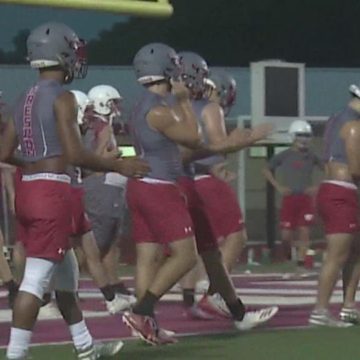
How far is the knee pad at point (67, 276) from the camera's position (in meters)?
9.90

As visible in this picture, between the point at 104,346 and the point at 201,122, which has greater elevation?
the point at 201,122

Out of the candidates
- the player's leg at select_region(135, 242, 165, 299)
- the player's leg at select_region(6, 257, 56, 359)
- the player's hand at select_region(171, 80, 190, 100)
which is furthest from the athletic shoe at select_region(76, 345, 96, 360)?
the player's hand at select_region(171, 80, 190, 100)

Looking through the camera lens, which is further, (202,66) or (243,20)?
(243,20)

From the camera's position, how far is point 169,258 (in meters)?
11.0

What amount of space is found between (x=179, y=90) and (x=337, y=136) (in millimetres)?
1532

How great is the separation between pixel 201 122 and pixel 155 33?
44304mm

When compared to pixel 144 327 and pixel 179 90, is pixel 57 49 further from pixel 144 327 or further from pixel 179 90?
pixel 144 327

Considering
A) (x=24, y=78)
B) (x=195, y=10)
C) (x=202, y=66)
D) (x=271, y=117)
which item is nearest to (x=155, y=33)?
(x=195, y=10)

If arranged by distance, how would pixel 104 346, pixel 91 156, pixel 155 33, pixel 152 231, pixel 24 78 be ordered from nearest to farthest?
pixel 91 156 → pixel 104 346 → pixel 152 231 → pixel 24 78 → pixel 155 33

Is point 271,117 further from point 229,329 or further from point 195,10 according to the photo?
point 195,10

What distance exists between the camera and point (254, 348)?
10.9 metres

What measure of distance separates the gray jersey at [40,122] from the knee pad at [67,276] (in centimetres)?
65

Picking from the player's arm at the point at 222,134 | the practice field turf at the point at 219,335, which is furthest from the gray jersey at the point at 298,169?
the player's arm at the point at 222,134

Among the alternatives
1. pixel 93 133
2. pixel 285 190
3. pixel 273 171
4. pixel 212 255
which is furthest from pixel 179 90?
pixel 273 171
